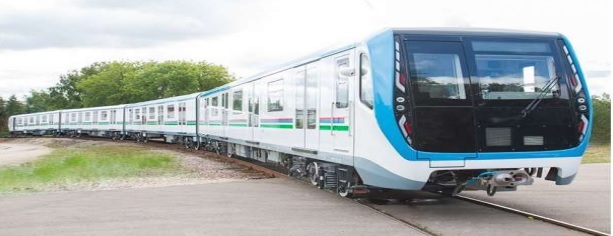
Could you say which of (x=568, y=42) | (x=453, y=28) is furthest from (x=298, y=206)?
(x=568, y=42)

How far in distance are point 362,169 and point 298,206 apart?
1.48m

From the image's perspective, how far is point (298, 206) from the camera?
10.2 metres

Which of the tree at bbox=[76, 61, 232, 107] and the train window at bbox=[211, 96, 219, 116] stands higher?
the tree at bbox=[76, 61, 232, 107]

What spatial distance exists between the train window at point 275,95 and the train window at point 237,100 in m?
3.59

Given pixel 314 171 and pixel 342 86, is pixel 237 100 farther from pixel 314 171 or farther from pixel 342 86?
pixel 342 86

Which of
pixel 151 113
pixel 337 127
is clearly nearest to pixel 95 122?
pixel 151 113

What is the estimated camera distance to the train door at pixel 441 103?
8.26m

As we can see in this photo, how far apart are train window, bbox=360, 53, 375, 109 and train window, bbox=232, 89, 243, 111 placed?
30.2ft

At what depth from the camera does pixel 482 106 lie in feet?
27.5

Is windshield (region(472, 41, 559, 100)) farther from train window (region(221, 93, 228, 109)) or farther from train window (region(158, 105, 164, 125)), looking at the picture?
train window (region(158, 105, 164, 125))

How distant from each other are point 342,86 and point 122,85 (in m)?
84.1

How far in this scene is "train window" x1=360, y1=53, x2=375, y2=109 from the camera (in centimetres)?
874

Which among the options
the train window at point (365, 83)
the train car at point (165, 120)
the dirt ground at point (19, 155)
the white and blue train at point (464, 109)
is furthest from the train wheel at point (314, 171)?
the train car at point (165, 120)

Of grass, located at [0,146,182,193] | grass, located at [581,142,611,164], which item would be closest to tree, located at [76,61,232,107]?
grass, located at [581,142,611,164]
